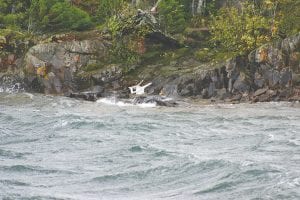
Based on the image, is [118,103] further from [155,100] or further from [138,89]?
[138,89]

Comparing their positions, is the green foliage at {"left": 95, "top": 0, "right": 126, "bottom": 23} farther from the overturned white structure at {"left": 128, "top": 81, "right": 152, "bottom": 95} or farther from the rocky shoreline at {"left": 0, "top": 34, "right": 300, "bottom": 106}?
the overturned white structure at {"left": 128, "top": 81, "right": 152, "bottom": 95}

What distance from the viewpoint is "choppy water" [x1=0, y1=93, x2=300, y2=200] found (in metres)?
20.5

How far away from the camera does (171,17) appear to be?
62.6 metres

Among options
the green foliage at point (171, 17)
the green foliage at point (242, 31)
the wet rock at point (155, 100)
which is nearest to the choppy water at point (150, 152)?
the wet rock at point (155, 100)

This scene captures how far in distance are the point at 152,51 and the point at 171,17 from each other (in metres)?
5.75

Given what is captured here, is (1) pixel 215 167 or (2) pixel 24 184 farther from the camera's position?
(1) pixel 215 167

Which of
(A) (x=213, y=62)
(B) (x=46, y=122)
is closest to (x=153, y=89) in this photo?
(A) (x=213, y=62)

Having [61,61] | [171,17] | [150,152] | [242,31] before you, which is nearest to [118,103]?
[61,61]

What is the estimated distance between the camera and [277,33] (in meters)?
54.9

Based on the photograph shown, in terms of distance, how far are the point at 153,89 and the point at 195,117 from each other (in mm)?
12535

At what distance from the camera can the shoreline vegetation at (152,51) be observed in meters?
49.1

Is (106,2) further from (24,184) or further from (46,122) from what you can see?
(24,184)

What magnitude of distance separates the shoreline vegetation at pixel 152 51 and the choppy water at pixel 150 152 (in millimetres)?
5656

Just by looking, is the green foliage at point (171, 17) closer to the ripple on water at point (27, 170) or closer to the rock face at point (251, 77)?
the rock face at point (251, 77)
